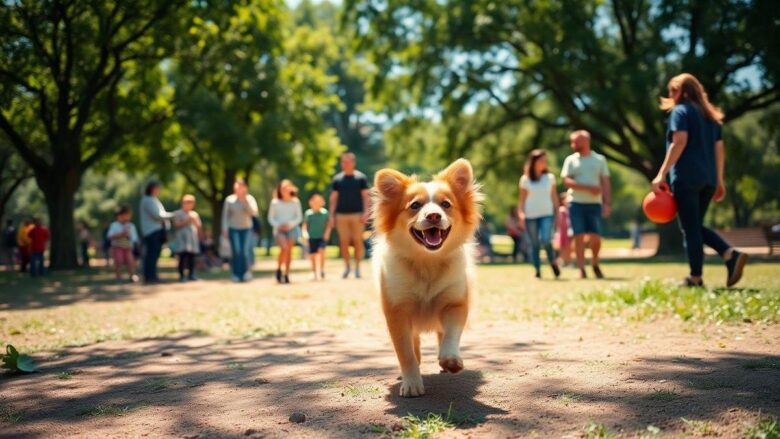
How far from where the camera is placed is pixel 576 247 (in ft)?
41.1

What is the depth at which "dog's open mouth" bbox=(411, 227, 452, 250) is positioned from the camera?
13.9ft

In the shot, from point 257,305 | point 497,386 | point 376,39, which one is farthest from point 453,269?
point 376,39

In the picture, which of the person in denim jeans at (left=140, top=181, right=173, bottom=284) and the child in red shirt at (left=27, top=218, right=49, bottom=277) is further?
the child in red shirt at (left=27, top=218, right=49, bottom=277)

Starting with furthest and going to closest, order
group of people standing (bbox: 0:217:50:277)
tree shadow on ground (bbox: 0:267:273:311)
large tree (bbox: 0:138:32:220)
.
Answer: large tree (bbox: 0:138:32:220) → group of people standing (bbox: 0:217:50:277) → tree shadow on ground (bbox: 0:267:273:311)

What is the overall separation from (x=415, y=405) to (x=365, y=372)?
1108 millimetres

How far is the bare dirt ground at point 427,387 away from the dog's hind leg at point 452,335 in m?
0.19

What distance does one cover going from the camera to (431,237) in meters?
4.27

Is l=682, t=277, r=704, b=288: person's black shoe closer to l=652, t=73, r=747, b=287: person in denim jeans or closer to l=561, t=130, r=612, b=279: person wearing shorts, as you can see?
l=652, t=73, r=747, b=287: person in denim jeans

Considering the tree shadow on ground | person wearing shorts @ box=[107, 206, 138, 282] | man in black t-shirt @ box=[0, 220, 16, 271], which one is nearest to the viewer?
the tree shadow on ground

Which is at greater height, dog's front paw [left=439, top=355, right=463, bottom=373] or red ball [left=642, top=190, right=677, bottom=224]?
red ball [left=642, top=190, right=677, bottom=224]

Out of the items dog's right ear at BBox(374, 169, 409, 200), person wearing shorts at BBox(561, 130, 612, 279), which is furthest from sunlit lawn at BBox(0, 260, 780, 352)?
dog's right ear at BBox(374, 169, 409, 200)

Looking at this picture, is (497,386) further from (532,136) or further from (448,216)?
(532,136)

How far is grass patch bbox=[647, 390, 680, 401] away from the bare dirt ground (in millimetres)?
15

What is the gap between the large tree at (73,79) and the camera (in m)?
20.0
